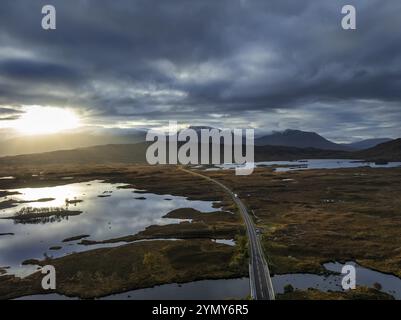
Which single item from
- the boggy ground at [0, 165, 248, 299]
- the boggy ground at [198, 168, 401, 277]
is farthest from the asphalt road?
the boggy ground at [198, 168, 401, 277]

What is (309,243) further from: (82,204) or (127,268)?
(82,204)

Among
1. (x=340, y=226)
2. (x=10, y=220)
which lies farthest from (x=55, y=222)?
(x=340, y=226)

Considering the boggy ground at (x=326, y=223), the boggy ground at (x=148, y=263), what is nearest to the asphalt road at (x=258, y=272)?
the boggy ground at (x=148, y=263)

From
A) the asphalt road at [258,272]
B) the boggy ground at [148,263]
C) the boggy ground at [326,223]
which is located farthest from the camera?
the boggy ground at [326,223]

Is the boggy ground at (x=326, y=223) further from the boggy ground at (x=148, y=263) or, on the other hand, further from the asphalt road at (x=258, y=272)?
the boggy ground at (x=148, y=263)

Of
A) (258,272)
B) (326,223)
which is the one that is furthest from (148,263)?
(326,223)

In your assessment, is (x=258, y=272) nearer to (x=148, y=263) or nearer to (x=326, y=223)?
(x=148, y=263)

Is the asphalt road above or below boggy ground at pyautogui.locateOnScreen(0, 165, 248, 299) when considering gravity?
above

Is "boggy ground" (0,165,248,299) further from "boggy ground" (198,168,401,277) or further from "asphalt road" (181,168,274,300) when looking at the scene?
"boggy ground" (198,168,401,277)
